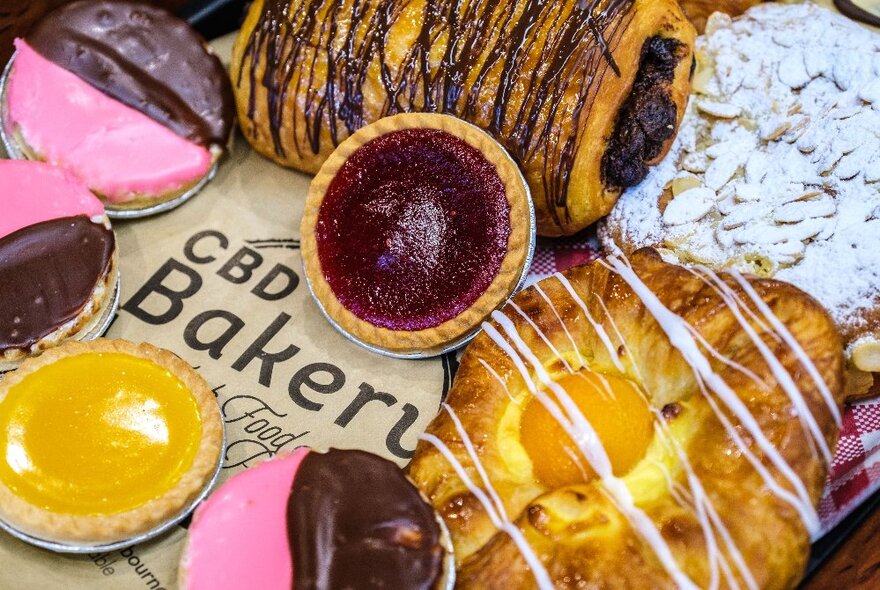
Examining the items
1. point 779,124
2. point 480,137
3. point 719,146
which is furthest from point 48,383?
point 779,124

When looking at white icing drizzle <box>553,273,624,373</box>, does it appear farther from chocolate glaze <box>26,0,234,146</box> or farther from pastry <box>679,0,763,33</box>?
chocolate glaze <box>26,0,234,146</box>

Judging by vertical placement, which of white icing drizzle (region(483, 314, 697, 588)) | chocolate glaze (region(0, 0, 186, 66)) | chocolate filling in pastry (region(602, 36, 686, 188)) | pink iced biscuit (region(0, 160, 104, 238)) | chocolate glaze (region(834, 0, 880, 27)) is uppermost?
chocolate glaze (region(834, 0, 880, 27))

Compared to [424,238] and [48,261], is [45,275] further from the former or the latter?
[424,238]

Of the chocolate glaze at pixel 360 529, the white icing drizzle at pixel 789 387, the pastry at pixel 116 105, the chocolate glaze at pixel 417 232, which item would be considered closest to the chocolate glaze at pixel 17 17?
the pastry at pixel 116 105

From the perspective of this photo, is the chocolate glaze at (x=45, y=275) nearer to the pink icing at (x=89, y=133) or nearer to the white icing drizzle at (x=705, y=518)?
the pink icing at (x=89, y=133)

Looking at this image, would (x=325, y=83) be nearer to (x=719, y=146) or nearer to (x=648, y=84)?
(x=648, y=84)

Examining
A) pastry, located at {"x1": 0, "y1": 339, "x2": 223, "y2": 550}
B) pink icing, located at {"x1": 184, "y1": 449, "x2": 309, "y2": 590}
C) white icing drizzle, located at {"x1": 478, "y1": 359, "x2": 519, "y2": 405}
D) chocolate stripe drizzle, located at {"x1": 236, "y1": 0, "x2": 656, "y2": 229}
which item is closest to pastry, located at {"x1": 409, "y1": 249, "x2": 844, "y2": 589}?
A: white icing drizzle, located at {"x1": 478, "y1": 359, "x2": 519, "y2": 405}
